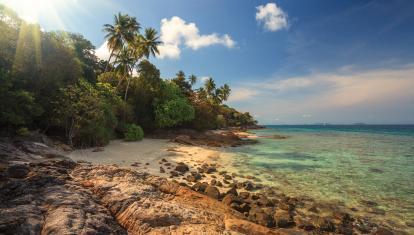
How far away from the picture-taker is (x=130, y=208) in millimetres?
5773

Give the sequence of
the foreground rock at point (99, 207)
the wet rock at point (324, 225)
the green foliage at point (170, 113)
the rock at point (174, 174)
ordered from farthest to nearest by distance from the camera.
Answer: the green foliage at point (170, 113), the rock at point (174, 174), the wet rock at point (324, 225), the foreground rock at point (99, 207)

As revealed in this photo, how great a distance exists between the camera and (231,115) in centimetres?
8912

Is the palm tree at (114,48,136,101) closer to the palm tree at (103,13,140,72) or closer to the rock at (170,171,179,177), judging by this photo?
the palm tree at (103,13,140,72)

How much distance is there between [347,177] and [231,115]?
7504 centimetres

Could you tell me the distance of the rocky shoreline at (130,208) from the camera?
4.73 meters

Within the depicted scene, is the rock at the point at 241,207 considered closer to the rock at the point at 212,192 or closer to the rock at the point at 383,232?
the rock at the point at 212,192

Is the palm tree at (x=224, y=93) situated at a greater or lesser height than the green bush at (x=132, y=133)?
greater

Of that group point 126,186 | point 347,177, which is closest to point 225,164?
point 347,177

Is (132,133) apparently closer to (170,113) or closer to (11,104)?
(170,113)

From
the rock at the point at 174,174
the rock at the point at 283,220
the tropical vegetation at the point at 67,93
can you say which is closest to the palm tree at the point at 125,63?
the tropical vegetation at the point at 67,93

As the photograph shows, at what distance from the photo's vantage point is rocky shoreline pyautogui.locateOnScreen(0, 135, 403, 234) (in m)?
4.73

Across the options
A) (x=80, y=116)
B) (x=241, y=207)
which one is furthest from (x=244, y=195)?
(x=80, y=116)

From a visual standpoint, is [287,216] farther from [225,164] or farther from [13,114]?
[13,114]

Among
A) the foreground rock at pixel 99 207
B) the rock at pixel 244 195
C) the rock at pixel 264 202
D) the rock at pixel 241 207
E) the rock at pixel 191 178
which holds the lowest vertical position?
the rock at pixel 264 202
